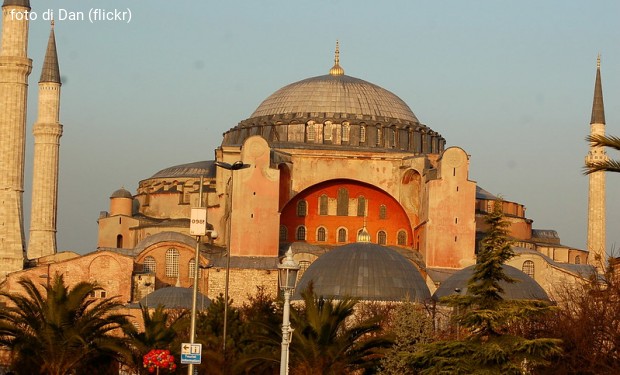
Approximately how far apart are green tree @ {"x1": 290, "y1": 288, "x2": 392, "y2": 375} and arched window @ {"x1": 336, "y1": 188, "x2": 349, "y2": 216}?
31.7 m

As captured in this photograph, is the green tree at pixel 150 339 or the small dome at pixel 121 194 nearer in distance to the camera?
the green tree at pixel 150 339

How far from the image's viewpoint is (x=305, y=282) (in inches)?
2053

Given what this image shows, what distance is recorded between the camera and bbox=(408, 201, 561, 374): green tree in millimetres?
27453

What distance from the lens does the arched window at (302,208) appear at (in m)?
64.0

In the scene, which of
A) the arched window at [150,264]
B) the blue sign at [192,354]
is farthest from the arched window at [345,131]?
the blue sign at [192,354]

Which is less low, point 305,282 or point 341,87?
point 341,87

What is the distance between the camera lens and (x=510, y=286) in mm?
51750

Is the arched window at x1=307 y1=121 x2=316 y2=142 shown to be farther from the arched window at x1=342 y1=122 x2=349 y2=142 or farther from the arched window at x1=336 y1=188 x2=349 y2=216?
the arched window at x1=336 y1=188 x2=349 y2=216

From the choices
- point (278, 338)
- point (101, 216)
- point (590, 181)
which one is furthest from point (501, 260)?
point (101, 216)

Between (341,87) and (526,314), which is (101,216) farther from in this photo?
(526,314)

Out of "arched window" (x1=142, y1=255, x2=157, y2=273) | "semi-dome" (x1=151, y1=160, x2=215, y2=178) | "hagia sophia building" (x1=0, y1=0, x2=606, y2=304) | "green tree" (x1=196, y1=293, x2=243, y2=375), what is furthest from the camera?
"semi-dome" (x1=151, y1=160, x2=215, y2=178)

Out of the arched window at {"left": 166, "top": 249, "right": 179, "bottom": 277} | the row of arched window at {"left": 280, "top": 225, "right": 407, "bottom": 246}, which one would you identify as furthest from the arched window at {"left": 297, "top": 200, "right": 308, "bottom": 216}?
the arched window at {"left": 166, "top": 249, "right": 179, "bottom": 277}

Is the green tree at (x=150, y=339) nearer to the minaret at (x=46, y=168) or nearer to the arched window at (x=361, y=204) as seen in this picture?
the minaret at (x=46, y=168)

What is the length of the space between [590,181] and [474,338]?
127 feet
